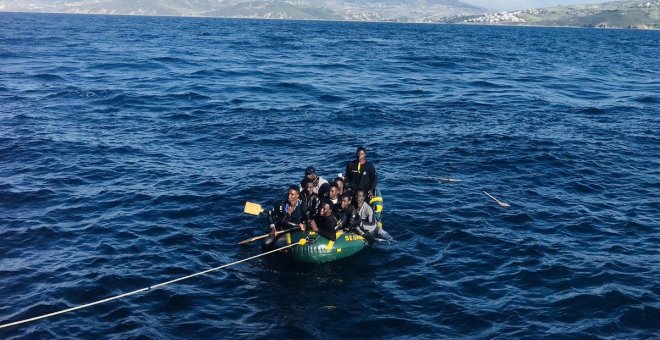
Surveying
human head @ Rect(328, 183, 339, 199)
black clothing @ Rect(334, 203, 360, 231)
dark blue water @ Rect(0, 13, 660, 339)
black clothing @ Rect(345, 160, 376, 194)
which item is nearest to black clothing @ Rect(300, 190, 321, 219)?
human head @ Rect(328, 183, 339, 199)

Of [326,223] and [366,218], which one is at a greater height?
[326,223]

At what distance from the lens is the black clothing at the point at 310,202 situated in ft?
59.3

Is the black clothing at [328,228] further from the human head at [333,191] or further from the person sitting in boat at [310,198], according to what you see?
the human head at [333,191]

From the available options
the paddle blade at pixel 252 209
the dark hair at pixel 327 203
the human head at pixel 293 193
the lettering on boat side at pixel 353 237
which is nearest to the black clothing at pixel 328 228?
the dark hair at pixel 327 203

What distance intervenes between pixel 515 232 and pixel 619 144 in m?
14.9

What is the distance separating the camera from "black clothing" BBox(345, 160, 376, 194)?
20109 millimetres

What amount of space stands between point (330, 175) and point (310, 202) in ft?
24.4

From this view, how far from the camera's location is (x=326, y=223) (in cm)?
1720

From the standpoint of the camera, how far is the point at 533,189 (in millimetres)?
24453

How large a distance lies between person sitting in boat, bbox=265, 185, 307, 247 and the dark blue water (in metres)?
0.96

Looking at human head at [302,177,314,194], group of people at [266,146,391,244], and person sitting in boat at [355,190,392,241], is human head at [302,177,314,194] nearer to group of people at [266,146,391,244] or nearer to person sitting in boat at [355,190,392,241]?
group of people at [266,146,391,244]

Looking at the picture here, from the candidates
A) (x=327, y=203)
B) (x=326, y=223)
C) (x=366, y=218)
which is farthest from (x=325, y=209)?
(x=366, y=218)

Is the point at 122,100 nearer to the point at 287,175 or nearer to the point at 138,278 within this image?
the point at 287,175

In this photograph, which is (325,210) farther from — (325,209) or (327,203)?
(327,203)
